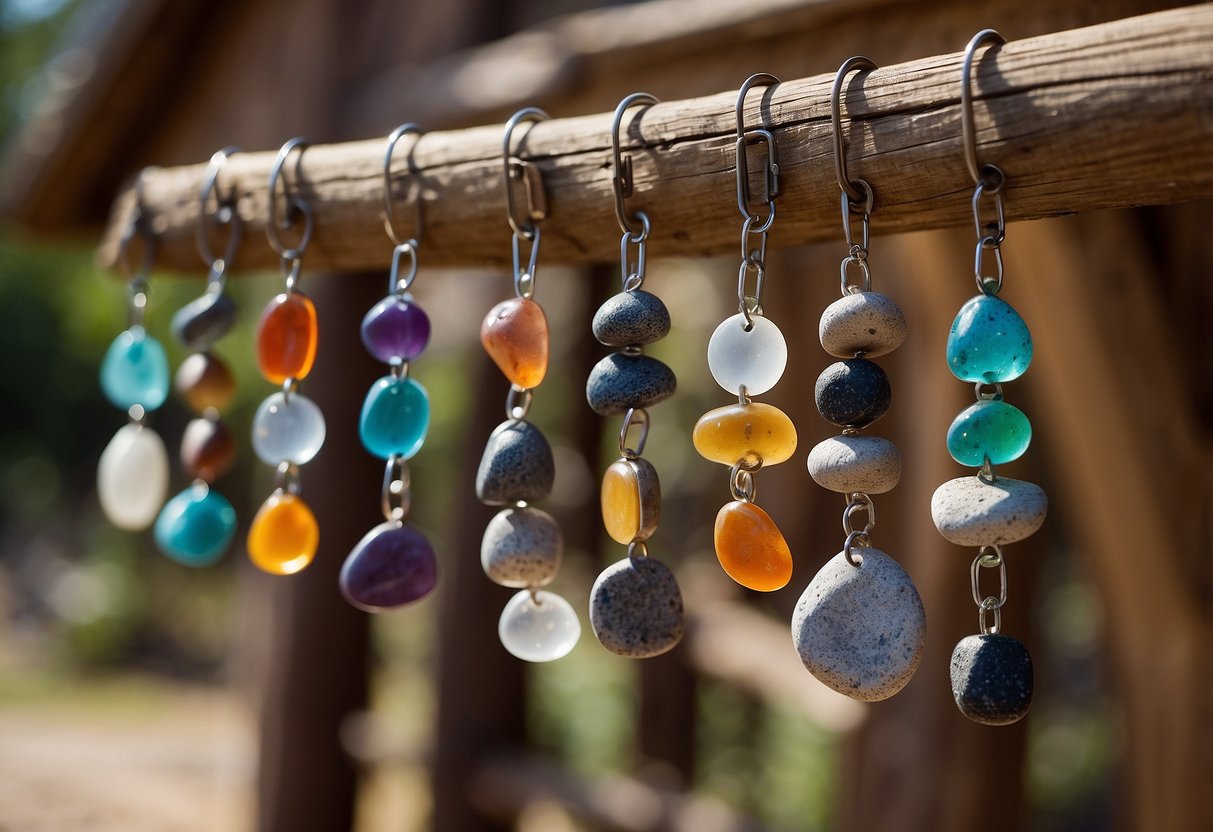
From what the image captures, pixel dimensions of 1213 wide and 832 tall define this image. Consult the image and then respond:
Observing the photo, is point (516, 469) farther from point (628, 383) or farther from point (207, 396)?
point (207, 396)

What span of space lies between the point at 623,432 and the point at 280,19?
1.78m

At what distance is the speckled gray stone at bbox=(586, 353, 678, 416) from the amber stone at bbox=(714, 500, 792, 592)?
10 centimetres

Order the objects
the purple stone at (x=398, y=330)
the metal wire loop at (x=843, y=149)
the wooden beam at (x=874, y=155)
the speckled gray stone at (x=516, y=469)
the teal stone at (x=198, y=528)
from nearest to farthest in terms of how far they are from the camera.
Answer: the wooden beam at (x=874, y=155)
the metal wire loop at (x=843, y=149)
the speckled gray stone at (x=516, y=469)
the purple stone at (x=398, y=330)
the teal stone at (x=198, y=528)

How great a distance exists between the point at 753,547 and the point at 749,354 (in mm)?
143

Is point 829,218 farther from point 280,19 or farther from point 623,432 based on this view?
point 280,19

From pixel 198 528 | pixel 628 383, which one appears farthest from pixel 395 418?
pixel 198 528

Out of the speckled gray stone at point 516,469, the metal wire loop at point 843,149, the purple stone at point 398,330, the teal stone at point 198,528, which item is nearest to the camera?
the metal wire loop at point 843,149

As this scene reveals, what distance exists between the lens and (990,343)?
714 mm

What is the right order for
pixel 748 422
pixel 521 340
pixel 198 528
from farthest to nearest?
1. pixel 198 528
2. pixel 521 340
3. pixel 748 422

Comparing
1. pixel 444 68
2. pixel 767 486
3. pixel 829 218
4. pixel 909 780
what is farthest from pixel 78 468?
pixel 829 218

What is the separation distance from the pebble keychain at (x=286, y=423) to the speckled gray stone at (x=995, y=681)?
63cm

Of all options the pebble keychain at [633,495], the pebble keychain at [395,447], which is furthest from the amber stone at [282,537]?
the pebble keychain at [633,495]

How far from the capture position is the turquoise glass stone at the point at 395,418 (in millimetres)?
963

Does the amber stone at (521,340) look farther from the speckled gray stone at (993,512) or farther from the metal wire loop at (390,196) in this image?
the speckled gray stone at (993,512)
